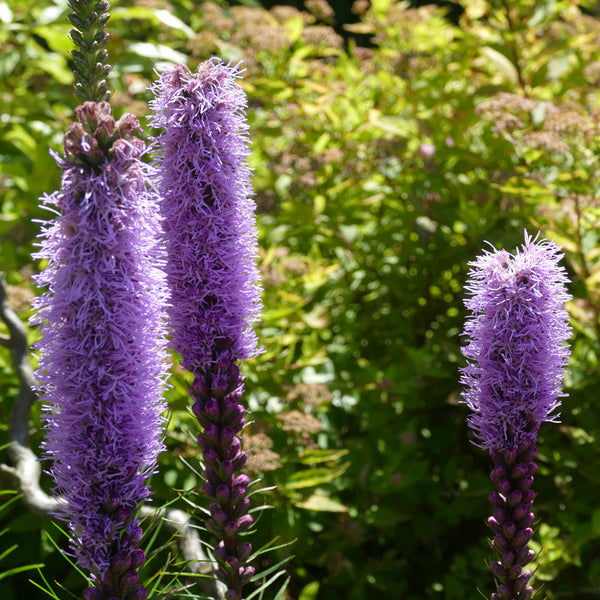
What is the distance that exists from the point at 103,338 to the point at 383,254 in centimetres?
268

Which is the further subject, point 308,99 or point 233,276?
point 308,99

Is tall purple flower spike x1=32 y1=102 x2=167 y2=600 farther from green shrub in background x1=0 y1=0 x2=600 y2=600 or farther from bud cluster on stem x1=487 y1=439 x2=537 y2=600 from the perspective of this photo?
green shrub in background x1=0 y1=0 x2=600 y2=600

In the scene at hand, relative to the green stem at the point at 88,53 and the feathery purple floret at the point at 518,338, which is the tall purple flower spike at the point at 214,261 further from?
the feathery purple floret at the point at 518,338

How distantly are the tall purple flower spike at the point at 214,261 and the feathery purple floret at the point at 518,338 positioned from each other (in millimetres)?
597

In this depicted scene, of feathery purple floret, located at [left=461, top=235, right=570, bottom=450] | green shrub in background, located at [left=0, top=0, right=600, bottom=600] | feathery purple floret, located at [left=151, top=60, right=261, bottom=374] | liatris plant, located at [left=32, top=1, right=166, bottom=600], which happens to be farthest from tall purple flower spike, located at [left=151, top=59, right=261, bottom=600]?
green shrub in background, located at [left=0, top=0, right=600, bottom=600]

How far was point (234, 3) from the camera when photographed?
779 cm

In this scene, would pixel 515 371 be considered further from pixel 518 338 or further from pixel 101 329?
pixel 101 329

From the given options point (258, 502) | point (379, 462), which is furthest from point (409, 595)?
point (258, 502)

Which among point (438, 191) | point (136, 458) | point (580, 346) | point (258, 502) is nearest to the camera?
point (136, 458)

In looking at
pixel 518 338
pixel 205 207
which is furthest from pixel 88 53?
pixel 518 338

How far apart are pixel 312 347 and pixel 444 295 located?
1.12m

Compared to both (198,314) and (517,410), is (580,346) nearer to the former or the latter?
(517,410)

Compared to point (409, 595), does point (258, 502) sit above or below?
above

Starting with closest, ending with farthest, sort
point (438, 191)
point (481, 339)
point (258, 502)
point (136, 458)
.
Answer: point (136, 458)
point (481, 339)
point (258, 502)
point (438, 191)
